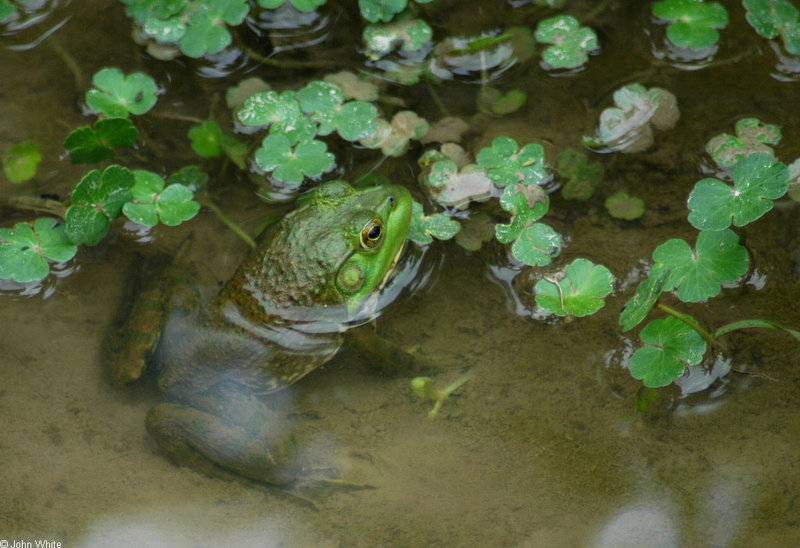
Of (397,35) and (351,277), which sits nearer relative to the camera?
(351,277)

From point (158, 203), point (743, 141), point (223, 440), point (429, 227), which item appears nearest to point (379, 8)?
point (429, 227)

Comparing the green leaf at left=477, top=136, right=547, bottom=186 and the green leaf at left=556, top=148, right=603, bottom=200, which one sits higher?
the green leaf at left=477, top=136, right=547, bottom=186

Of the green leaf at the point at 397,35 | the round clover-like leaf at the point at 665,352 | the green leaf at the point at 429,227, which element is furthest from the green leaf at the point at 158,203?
the round clover-like leaf at the point at 665,352

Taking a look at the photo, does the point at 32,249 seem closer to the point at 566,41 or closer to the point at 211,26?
the point at 211,26

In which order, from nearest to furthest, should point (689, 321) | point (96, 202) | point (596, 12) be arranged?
point (689, 321) < point (96, 202) < point (596, 12)

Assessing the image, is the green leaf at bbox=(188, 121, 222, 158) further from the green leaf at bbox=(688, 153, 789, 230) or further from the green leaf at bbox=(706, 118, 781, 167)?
the green leaf at bbox=(706, 118, 781, 167)

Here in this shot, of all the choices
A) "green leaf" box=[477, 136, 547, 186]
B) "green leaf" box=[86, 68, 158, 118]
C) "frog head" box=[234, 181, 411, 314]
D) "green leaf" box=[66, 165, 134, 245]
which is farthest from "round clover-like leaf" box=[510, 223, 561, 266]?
"green leaf" box=[86, 68, 158, 118]
